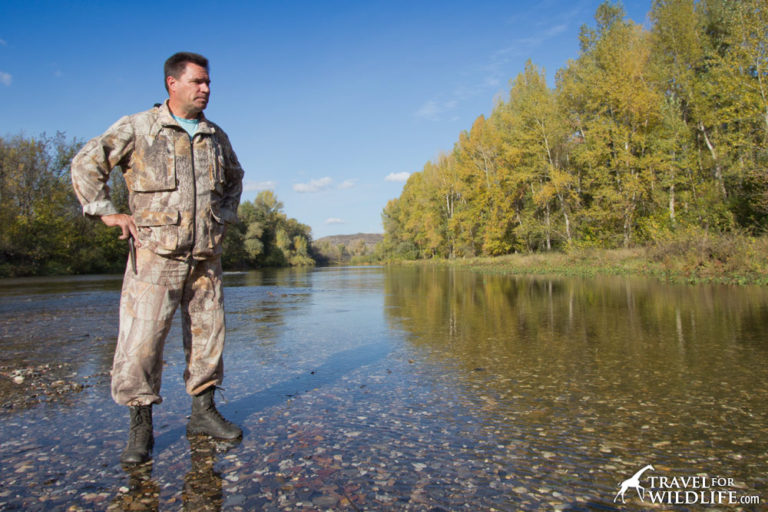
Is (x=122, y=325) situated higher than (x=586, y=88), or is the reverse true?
(x=586, y=88)

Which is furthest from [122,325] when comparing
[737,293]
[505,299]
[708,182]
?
[708,182]

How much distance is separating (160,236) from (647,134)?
2765cm

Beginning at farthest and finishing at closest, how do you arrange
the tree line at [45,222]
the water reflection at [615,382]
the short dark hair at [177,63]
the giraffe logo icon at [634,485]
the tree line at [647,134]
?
the tree line at [45,222] < the tree line at [647,134] < the short dark hair at [177,63] < the water reflection at [615,382] < the giraffe logo icon at [634,485]

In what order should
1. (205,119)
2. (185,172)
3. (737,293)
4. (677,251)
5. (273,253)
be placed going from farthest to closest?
(273,253) → (677,251) → (737,293) → (205,119) → (185,172)

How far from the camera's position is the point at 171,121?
2.86m

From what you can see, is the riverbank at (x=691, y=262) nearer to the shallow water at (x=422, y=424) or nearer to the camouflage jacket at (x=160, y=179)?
the shallow water at (x=422, y=424)

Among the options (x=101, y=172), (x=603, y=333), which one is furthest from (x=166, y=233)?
(x=603, y=333)

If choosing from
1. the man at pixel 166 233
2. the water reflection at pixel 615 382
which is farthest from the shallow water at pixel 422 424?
the man at pixel 166 233

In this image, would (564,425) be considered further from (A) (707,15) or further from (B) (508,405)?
(A) (707,15)

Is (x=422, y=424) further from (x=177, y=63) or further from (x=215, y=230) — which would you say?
(x=177, y=63)

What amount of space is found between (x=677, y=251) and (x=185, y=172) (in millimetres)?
17361

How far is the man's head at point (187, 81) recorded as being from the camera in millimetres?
2910

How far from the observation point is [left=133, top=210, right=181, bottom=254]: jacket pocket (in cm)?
272

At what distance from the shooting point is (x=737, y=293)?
9734mm
